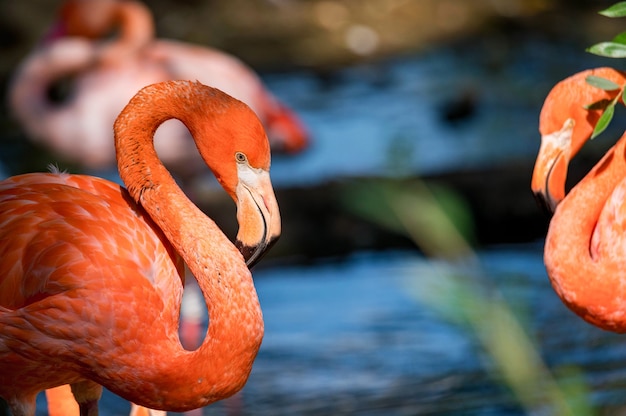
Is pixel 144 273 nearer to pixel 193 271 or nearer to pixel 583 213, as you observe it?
pixel 193 271

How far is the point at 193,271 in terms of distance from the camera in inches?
97.6

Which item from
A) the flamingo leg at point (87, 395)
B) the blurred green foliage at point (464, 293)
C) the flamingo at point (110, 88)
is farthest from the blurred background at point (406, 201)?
the flamingo leg at point (87, 395)

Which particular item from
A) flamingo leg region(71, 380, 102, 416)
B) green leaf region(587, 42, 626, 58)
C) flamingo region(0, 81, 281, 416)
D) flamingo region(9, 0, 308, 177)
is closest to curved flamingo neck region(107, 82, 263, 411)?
flamingo region(0, 81, 281, 416)

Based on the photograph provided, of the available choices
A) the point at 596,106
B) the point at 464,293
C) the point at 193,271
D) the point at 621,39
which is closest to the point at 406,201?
the point at 464,293

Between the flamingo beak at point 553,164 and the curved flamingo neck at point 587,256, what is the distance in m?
0.05

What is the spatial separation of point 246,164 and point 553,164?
39.3 inches

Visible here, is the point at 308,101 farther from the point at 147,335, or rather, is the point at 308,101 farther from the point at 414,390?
the point at 147,335

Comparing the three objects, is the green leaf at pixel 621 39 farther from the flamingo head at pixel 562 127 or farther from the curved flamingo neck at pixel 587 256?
the curved flamingo neck at pixel 587 256

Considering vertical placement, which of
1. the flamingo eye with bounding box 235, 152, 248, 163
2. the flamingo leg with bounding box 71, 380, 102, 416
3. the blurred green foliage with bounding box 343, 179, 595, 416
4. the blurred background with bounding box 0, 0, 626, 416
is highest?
the blurred green foliage with bounding box 343, 179, 595, 416

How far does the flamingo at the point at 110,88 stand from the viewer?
5516mm

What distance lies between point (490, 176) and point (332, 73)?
2817 millimetres

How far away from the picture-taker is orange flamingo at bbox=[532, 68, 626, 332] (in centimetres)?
278

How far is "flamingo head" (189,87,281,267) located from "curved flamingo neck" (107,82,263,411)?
22mm

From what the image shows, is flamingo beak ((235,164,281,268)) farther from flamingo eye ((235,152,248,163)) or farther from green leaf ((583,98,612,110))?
green leaf ((583,98,612,110))
